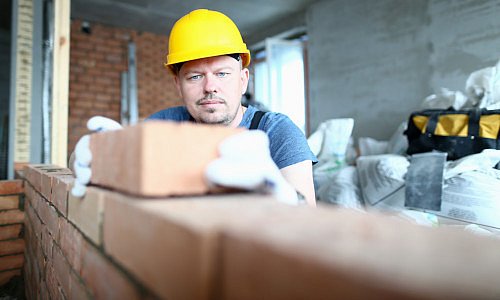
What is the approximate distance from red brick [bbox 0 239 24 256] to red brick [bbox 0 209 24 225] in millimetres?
114

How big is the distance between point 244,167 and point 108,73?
20.9 ft

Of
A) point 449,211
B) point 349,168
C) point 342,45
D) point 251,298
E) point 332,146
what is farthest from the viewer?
point 342,45

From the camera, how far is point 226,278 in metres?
0.39

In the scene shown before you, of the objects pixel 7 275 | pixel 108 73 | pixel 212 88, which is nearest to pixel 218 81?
pixel 212 88

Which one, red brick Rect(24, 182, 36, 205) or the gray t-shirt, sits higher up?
the gray t-shirt

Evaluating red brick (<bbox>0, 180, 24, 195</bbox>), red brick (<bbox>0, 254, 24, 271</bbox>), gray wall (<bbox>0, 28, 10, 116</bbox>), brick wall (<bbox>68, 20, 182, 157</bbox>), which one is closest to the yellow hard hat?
red brick (<bbox>0, 180, 24, 195</bbox>)

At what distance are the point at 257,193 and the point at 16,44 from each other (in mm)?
3214

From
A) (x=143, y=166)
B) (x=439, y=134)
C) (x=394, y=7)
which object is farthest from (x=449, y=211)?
(x=394, y=7)

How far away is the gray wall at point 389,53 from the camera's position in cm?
353

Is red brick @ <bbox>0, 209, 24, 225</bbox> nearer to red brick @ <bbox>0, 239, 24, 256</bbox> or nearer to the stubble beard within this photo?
red brick @ <bbox>0, 239, 24, 256</bbox>

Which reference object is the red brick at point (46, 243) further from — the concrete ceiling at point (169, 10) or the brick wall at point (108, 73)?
the brick wall at point (108, 73)

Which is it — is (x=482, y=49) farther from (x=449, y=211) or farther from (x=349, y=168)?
(x=449, y=211)

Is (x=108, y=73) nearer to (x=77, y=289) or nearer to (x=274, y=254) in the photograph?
(x=77, y=289)

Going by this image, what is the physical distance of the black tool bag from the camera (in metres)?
2.06
